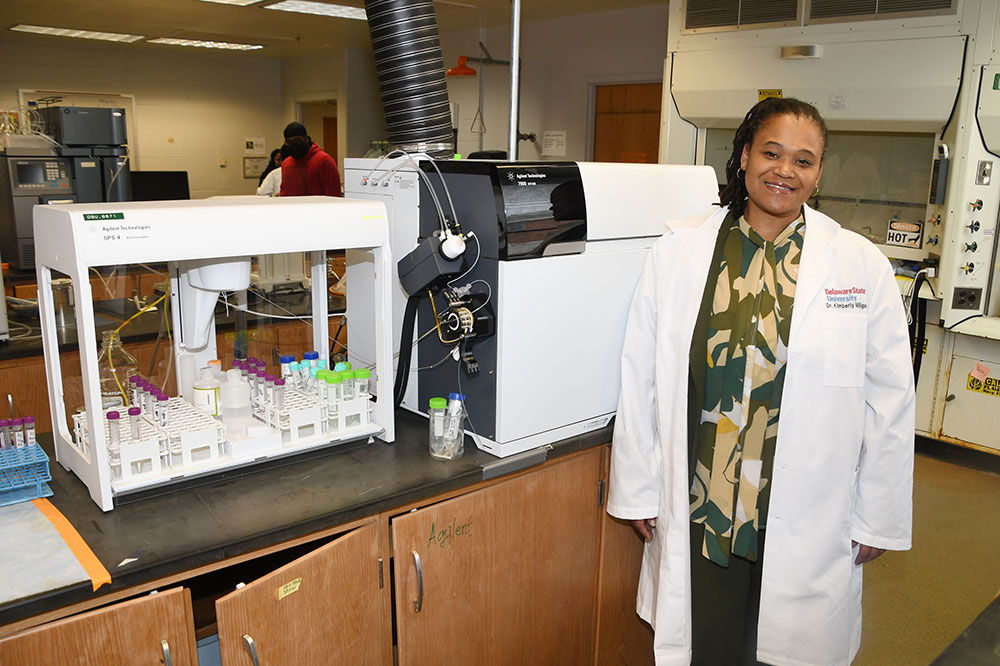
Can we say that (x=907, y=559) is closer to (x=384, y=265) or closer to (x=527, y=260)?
(x=527, y=260)

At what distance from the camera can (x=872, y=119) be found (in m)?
3.35

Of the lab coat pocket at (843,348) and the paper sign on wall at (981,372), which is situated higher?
the lab coat pocket at (843,348)

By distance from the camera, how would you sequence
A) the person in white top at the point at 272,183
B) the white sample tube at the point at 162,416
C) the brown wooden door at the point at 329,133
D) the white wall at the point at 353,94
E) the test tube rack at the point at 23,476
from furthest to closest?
1. the brown wooden door at the point at 329,133
2. the white wall at the point at 353,94
3. the person in white top at the point at 272,183
4. the white sample tube at the point at 162,416
5. the test tube rack at the point at 23,476

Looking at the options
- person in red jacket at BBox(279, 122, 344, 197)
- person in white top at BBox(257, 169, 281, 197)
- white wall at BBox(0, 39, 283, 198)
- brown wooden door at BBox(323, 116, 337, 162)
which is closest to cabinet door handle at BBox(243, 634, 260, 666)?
→ person in red jacket at BBox(279, 122, 344, 197)

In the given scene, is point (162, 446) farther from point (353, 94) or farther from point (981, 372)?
point (353, 94)

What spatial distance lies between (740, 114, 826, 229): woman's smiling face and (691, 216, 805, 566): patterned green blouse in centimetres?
9

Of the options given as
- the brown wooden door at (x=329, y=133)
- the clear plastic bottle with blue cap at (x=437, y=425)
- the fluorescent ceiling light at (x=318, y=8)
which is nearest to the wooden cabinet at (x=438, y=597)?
the clear plastic bottle with blue cap at (x=437, y=425)

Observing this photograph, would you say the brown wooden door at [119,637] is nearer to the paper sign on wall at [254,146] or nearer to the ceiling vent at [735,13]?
the ceiling vent at [735,13]

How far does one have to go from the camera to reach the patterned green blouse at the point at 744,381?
149 centimetres

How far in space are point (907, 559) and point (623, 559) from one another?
1537 millimetres

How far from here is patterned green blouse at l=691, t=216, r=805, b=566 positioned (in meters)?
1.49

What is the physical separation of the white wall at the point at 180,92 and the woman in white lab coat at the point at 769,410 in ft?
27.5

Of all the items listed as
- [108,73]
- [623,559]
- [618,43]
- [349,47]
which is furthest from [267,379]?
[108,73]

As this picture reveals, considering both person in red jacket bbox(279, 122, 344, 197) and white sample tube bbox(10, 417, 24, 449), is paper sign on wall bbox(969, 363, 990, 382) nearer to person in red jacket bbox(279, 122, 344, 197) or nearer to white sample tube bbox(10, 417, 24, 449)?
person in red jacket bbox(279, 122, 344, 197)
